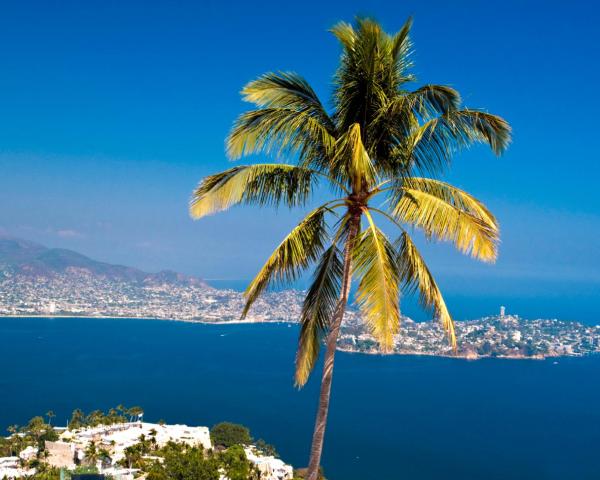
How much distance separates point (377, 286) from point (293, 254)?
64 centimetres

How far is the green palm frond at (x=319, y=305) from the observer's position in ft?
12.5

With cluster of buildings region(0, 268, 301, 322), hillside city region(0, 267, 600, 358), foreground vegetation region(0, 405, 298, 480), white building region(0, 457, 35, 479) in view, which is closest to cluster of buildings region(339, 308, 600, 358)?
hillside city region(0, 267, 600, 358)

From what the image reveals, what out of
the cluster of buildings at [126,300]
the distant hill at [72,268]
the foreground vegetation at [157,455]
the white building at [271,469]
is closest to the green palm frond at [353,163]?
the foreground vegetation at [157,455]

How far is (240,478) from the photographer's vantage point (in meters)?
15.9

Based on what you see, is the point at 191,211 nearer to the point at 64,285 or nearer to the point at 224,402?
the point at 224,402

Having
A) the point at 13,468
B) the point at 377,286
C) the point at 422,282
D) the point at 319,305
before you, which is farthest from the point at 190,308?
the point at 377,286

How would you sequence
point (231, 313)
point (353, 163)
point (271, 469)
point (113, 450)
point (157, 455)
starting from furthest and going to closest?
point (231, 313)
point (113, 450)
point (157, 455)
point (271, 469)
point (353, 163)

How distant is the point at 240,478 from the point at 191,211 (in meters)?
14.1

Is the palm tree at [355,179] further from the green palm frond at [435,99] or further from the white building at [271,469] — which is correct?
the white building at [271,469]

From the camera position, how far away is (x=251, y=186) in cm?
380

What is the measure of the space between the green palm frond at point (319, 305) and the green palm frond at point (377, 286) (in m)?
0.38

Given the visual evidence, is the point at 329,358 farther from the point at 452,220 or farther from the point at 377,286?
the point at 452,220

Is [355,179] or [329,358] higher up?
[355,179]

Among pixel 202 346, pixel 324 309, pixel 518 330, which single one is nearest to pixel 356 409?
pixel 202 346
